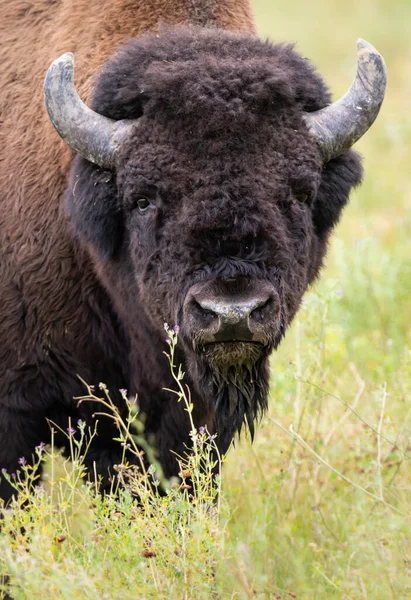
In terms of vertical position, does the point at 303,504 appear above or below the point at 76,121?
below

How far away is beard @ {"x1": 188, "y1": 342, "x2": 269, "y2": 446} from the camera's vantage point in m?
3.78

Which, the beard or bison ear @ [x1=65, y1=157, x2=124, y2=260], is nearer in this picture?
the beard

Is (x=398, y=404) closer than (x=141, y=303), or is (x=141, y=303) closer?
(x=141, y=303)

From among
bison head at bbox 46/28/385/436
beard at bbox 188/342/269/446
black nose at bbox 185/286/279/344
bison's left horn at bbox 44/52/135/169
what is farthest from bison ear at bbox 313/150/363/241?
bison's left horn at bbox 44/52/135/169

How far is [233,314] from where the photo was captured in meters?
3.53

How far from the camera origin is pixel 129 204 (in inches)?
162

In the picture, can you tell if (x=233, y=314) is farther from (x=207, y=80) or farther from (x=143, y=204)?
(x=207, y=80)

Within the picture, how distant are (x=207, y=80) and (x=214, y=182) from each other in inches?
17.5

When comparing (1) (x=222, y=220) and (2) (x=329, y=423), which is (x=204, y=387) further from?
(2) (x=329, y=423)

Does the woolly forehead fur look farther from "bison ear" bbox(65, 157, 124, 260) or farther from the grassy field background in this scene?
the grassy field background

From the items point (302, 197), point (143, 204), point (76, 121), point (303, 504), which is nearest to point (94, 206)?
point (143, 204)

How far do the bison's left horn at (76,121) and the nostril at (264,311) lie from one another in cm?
96

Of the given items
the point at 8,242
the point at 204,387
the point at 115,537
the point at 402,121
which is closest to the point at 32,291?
the point at 8,242

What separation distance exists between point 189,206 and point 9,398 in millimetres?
1308
